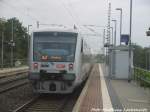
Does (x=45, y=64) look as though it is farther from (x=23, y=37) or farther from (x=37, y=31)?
(x=23, y=37)

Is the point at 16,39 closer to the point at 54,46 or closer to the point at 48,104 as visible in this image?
the point at 54,46

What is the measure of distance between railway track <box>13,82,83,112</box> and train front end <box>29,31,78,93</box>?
20.2 inches

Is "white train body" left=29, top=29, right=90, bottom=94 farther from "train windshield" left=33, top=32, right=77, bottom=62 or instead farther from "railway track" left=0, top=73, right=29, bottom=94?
"railway track" left=0, top=73, right=29, bottom=94

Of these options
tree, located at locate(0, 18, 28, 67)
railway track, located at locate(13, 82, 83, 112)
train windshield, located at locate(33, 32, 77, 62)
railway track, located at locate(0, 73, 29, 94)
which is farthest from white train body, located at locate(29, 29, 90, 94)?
tree, located at locate(0, 18, 28, 67)

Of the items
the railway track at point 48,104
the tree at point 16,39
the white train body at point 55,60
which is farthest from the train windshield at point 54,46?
the tree at point 16,39

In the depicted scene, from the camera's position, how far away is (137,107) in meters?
14.2

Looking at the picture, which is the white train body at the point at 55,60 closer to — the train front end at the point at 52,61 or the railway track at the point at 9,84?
the train front end at the point at 52,61

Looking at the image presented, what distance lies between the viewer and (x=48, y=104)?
1630 centimetres

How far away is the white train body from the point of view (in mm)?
17469

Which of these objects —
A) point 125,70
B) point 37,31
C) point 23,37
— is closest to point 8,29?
point 23,37

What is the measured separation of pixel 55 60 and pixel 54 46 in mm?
659

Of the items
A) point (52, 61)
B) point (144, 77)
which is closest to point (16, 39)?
point (144, 77)

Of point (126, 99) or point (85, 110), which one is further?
point (126, 99)

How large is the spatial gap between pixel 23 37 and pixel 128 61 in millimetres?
75140
